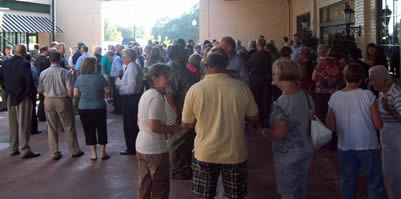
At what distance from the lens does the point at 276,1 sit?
24.2m

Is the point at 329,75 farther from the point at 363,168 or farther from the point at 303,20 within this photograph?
the point at 303,20

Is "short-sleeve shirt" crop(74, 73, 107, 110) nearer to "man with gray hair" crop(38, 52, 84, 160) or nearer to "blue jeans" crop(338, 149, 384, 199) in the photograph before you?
"man with gray hair" crop(38, 52, 84, 160)

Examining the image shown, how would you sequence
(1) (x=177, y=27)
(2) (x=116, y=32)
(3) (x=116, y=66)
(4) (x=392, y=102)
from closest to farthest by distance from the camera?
1. (4) (x=392, y=102)
2. (3) (x=116, y=66)
3. (1) (x=177, y=27)
4. (2) (x=116, y=32)

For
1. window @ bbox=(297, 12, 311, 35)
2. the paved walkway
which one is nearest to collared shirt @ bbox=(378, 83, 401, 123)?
the paved walkway

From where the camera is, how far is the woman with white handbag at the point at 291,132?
4.16 meters

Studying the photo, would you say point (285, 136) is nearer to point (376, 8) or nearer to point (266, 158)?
point (266, 158)

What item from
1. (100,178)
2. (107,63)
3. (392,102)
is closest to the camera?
(392,102)

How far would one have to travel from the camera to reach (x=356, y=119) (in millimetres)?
4434

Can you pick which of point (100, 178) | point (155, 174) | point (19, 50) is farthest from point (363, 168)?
point (19, 50)

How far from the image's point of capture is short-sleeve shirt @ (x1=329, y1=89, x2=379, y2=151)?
440cm

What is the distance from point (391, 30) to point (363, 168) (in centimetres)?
634

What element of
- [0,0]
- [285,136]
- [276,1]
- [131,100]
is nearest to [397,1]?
[131,100]

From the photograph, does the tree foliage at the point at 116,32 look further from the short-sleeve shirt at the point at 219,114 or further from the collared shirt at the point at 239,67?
the short-sleeve shirt at the point at 219,114

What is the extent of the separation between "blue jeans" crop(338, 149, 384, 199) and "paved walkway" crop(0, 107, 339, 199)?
127cm
